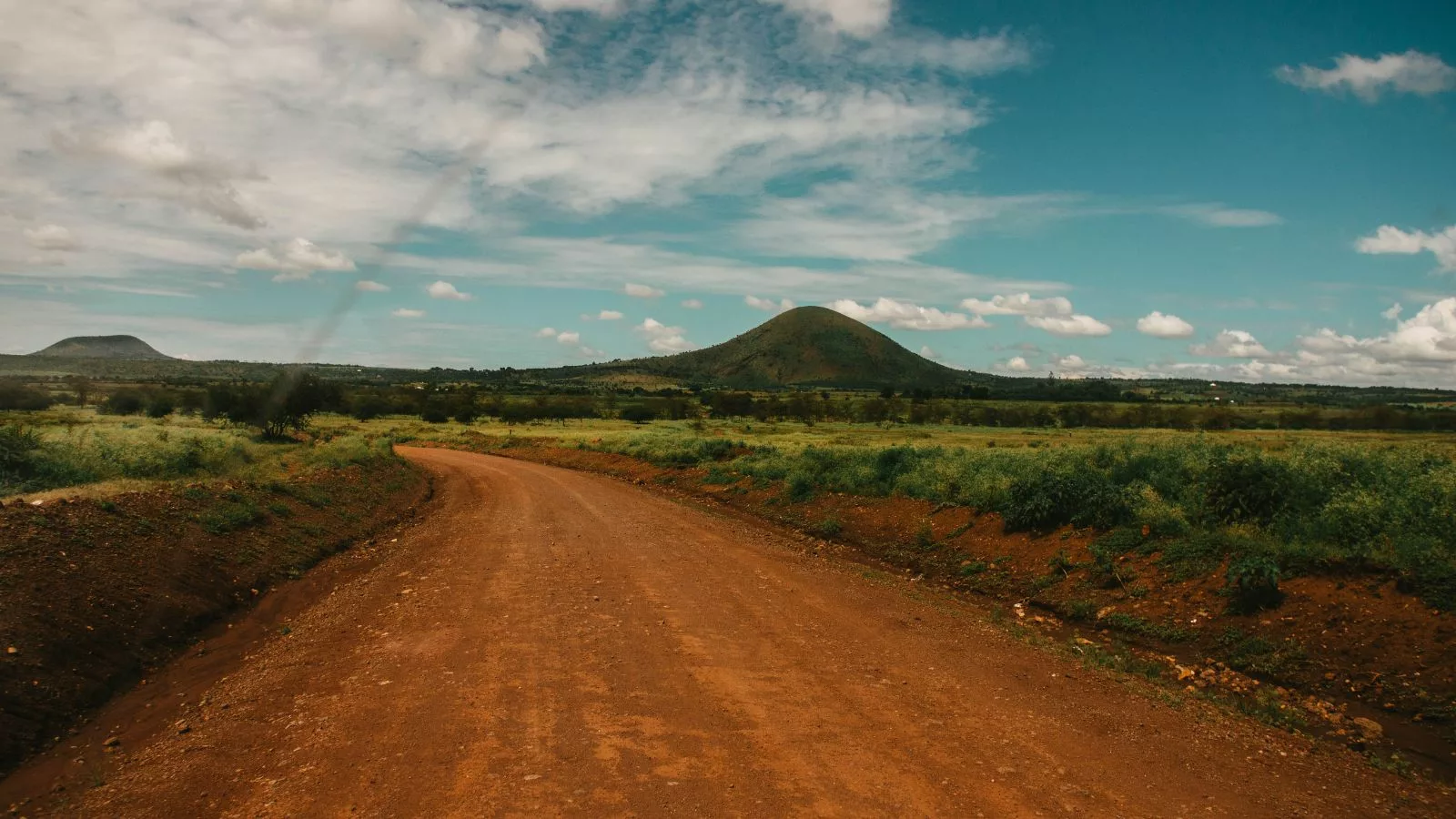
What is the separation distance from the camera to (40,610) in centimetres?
799

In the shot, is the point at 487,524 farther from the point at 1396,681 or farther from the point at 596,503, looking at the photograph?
the point at 1396,681

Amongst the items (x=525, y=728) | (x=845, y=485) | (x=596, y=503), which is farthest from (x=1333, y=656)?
(x=596, y=503)

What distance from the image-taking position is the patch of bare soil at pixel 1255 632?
7.73 meters

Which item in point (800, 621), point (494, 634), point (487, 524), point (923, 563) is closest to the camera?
point (494, 634)

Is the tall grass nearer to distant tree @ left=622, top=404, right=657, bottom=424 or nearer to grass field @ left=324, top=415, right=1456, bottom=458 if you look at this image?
grass field @ left=324, top=415, right=1456, bottom=458

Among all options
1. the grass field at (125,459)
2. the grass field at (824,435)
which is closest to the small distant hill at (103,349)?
the grass field at (824,435)

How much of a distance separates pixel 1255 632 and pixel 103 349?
18367 cm

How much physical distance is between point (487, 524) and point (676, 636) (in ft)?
33.7

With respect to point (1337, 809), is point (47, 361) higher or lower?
higher

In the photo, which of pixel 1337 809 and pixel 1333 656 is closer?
pixel 1337 809

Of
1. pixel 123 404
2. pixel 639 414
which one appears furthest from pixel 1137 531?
pixel 639 414

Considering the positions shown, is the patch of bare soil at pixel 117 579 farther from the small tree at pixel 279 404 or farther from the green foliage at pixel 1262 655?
the small tree at pixel 279 404

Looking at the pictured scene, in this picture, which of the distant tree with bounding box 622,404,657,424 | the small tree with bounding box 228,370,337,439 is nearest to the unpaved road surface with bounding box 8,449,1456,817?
the small tree with bounding box 228,370,337,439

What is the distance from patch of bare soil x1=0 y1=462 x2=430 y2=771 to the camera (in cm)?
700
